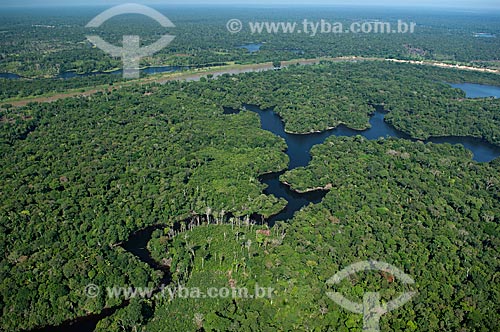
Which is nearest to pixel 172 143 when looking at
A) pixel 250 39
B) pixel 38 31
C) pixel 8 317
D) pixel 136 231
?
pixel 136 231

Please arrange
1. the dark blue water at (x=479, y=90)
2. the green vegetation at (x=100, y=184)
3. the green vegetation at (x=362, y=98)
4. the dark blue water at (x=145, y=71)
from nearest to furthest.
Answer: the green vegetation at (x=100, y=184), the green vegetation at (x=362, y=98), the dark blue water at (x=479, y=90), the dark blue water at (x=145, y=71)

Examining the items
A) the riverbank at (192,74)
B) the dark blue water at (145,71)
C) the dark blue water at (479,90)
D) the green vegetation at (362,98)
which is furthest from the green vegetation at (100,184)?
the dark blue water at (479,90)

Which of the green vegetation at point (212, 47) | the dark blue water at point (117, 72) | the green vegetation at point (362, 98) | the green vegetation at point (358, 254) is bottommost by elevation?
the green vegetation at point (358, 254)

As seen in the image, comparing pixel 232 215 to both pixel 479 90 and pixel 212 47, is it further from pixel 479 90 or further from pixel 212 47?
pixel 212 47

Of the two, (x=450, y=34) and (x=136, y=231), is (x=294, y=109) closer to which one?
Result: (x=136, y=231)

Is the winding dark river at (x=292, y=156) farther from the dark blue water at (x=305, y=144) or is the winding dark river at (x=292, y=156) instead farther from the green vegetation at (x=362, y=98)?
the green vegetation at (x=362, y=98)

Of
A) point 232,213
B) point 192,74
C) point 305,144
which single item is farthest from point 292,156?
point 192,74

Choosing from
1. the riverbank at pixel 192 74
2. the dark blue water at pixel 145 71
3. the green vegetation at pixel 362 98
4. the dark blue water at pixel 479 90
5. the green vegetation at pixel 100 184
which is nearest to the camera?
the green vegetation at pixel 100 184
